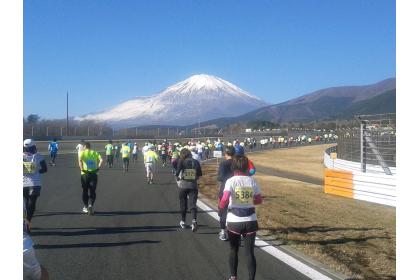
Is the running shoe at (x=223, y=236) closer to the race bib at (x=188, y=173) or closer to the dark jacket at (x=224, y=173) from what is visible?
the dark jacket at (x=224, y=173)

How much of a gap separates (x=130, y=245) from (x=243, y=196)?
119 inches

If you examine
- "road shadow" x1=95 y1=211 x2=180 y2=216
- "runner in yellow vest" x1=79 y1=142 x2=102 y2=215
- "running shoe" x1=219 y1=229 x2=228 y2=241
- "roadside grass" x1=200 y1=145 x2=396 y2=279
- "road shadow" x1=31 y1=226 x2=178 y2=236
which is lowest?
"roadside grass" x1=200 y1=145 x2=396 y2=279

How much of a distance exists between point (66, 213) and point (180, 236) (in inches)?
159

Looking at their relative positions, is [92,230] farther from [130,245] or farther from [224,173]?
[224,173]

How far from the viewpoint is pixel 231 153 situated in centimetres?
848

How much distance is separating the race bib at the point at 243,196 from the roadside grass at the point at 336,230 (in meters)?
1.88

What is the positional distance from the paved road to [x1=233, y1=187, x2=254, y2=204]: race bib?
1.13 meters

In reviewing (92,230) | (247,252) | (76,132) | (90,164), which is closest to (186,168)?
(92,230)

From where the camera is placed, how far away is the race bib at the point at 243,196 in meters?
6.07

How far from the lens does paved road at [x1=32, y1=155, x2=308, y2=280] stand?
6621mm

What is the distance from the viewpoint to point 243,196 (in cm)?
607

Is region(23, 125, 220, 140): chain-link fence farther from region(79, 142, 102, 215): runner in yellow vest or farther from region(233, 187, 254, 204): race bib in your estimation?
region(233, 187, 254, 204): race bib

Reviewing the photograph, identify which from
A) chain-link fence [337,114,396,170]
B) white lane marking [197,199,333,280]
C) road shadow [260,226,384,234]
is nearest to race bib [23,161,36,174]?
white lane marking [197,199,333,280]

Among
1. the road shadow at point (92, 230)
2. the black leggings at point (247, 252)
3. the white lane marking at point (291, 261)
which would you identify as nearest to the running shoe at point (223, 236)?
the white lane marking at point (291, 261)
